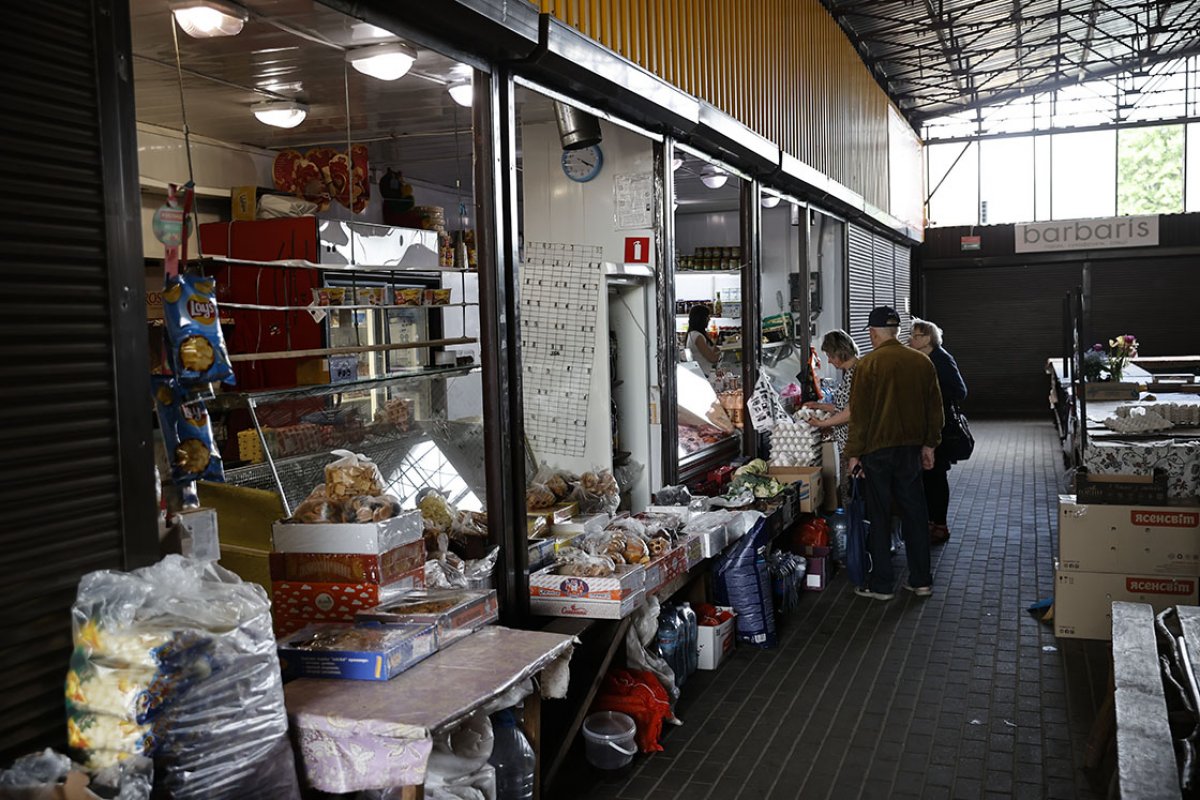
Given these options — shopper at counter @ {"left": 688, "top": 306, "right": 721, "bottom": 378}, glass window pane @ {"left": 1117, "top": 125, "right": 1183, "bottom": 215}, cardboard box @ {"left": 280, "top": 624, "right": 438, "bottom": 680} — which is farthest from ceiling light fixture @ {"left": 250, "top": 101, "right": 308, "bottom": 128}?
glass window pane @ {"left": 1117, "top": 125, "right": 1183, "bottom": 215}

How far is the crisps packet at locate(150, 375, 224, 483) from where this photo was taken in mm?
2930

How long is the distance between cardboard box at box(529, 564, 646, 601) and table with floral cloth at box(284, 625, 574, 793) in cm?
121

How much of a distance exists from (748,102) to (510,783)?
5489mm

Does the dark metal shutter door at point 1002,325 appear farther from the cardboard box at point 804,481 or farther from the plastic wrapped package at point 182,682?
the plastic wrapped package at point 182,682

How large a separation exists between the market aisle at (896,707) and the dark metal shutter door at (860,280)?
17.7 ft

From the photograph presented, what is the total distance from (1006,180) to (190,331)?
21.3 meters

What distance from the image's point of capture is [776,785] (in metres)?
4.23

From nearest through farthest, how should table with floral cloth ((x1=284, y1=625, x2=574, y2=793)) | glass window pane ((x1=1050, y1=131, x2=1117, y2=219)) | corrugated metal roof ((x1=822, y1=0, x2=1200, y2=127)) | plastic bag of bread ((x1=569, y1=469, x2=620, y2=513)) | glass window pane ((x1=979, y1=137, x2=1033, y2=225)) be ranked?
table with floral cloth ((x1=284, y1=625, x2=574, y2=793)), plastic bag of bread ((x1=569, y1=469, x2=620, y2=513)), corrugated metal roof ((x1=822, y1=0, x2=1200, y2=127)), glass window pane ((x1=1050, y1=131, x2=1117, y2=219)), glass window pane ((x1=979, y1=137, x2=1033, y2=225))

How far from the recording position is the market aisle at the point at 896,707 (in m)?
4.25

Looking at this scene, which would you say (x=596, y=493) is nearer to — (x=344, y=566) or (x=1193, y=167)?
(x=344, y=566)

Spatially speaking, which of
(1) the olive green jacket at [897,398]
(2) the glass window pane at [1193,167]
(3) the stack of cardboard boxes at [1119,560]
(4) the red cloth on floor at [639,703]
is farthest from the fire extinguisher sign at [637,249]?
(2) the glass window pane at [1193,167]

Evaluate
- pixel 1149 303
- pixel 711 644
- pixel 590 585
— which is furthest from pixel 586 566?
pixel 1149 303

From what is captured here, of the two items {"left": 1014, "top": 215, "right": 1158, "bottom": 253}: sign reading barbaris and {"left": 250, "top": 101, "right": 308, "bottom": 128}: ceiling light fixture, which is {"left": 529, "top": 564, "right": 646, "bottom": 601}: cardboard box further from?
{"left": 1014, "top": 215, "right": 1158, "bottom": 253}: sign reading barbaris

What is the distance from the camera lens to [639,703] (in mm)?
4609
